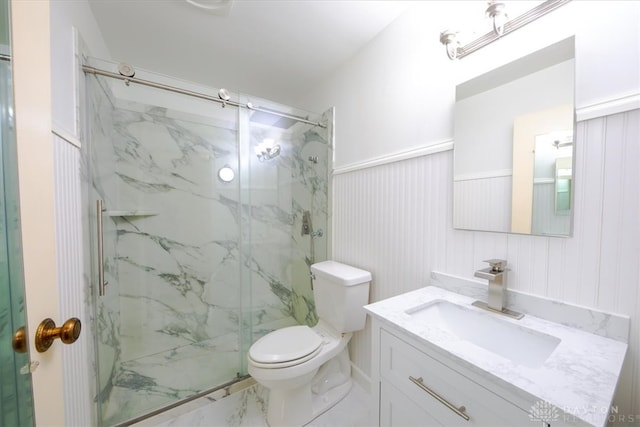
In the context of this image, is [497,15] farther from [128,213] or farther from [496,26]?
[128,213]

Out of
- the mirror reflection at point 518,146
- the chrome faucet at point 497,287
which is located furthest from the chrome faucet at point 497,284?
the mirror reflection at point 518,146

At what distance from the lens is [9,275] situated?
0.47 metres

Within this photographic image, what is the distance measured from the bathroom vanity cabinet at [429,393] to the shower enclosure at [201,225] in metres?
1.14

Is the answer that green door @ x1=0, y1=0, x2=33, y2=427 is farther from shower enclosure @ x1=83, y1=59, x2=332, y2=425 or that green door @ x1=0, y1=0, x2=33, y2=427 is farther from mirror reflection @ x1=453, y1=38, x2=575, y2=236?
mirror reflection @ x1=453, y1=38, x2=575, y2=236

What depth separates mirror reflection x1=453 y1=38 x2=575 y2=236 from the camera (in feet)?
2.72

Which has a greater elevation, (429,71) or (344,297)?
(429,71)

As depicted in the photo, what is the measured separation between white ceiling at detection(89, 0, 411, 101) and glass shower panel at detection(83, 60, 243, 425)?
246 mm

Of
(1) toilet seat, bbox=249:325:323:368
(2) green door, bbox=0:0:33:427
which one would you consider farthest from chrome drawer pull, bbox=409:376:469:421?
(2) green door, bbox=0:0:33:427

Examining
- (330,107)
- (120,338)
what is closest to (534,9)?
(330,107)

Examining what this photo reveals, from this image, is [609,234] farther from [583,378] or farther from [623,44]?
[623,44]

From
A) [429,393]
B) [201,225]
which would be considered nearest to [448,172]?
[429,393]

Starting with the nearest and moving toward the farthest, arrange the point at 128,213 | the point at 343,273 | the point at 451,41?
the point at 451,41 → the point at 343,273 → the point at 128,213

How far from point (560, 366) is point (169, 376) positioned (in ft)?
7.03

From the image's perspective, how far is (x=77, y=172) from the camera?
1.13m
